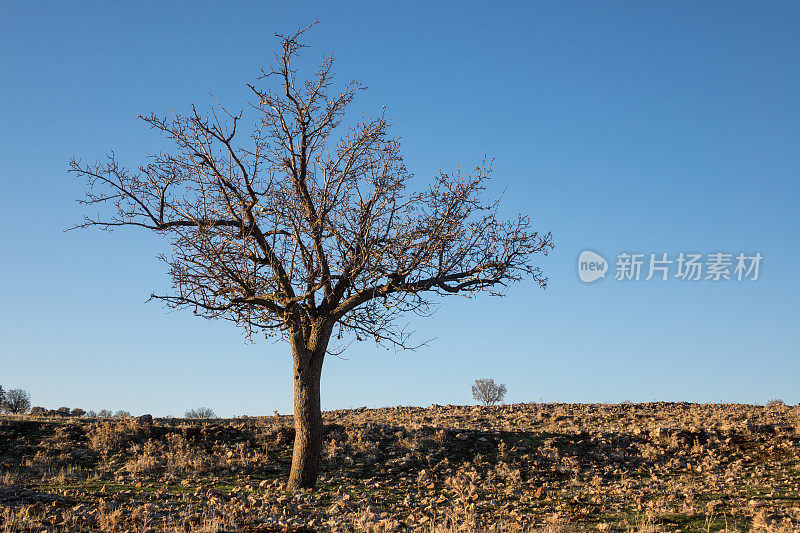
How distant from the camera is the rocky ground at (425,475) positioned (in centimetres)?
1208

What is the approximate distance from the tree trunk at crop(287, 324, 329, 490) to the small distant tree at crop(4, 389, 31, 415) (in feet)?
141

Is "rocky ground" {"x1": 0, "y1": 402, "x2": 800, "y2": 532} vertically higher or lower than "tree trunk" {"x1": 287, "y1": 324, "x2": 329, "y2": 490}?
lower

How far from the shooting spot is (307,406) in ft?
54.4

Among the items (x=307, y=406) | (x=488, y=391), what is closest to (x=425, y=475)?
(x=307, y=406)

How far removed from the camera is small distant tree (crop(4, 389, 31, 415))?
163 ft

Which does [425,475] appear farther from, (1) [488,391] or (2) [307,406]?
(1) [488,391]

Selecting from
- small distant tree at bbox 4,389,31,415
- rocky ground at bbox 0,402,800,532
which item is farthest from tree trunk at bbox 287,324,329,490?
small distant tree at bbox 4,389,31,415

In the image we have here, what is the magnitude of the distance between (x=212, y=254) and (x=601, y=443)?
528 inches

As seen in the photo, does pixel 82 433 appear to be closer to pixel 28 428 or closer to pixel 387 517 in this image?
pixel 28 428

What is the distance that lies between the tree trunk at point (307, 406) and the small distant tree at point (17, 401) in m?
42.9

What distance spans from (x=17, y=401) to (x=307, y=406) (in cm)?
4669

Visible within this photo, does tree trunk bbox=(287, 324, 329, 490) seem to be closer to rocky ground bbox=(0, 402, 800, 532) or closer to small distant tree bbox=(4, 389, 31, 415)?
rocky ground bbox=(0, 402, 800, 532)

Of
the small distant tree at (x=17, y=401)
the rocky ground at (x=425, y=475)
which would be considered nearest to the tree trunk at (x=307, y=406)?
the rocky ground at (x=425, y=475)

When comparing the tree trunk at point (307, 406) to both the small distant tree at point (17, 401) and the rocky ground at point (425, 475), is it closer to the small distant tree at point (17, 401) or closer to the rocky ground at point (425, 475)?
the rocky ground at point (425, 475)
